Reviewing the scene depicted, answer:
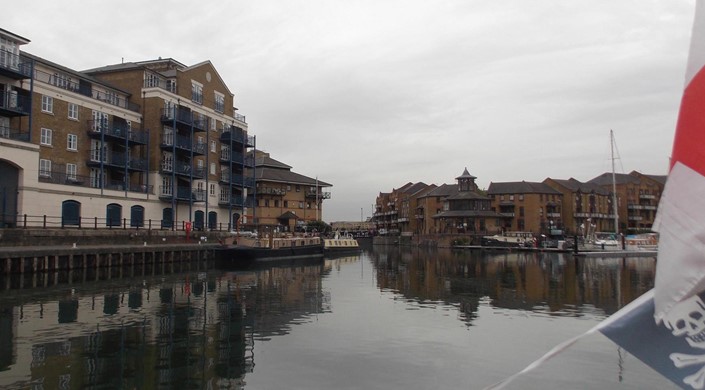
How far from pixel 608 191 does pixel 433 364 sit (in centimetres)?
10885

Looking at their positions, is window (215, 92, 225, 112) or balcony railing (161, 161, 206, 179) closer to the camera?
balcony railing (161, 161, 206, 179)

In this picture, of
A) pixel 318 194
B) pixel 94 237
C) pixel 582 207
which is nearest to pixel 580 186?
pixel 582 207

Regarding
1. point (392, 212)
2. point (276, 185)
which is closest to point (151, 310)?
point (276, 185)

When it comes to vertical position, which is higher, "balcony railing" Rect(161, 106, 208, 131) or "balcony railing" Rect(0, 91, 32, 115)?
"balcony railing" Rect(161, 106, 208, 131)

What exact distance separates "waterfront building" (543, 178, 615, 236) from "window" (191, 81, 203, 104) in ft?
233

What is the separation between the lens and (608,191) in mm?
109000

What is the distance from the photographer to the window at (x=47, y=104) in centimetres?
4159

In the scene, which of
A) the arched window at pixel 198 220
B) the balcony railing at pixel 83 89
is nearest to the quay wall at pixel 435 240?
the arched window at pixel 198 220

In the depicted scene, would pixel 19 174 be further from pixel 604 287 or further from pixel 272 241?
pixel 604 287

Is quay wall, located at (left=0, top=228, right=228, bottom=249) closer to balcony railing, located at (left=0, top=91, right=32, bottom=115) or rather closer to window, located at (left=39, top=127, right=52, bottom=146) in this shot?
window, located at (left=39, top=127, right=52, bottom=146)

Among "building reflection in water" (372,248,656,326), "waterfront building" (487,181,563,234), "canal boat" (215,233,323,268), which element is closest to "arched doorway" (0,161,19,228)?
"canal boat" (215,233,323,268)

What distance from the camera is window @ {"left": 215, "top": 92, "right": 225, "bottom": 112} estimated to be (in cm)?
→ 6150

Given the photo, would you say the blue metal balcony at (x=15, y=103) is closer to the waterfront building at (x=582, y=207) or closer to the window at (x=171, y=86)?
the window at (x=171, y=86)

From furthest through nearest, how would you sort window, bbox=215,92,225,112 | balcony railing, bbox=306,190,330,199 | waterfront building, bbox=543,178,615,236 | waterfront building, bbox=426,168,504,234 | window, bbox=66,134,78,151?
waterfront building, bbox=543,178,615,236 < waterfront building, bbox=426,168,504,234 < balcony railing, bbox=306,190,330,199 < window, bbox=215,92,225,112 < window, bbox=66,134,78,151
